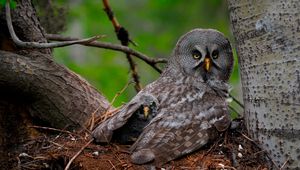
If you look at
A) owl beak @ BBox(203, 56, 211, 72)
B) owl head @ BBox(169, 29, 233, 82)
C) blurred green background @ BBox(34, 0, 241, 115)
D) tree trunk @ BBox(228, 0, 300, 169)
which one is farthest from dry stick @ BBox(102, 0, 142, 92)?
blurred green background @ BBox(34, 0, 241, 115)

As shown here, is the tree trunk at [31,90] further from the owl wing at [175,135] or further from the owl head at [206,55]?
the owl head at [206,55]

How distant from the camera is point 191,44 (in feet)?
24.1

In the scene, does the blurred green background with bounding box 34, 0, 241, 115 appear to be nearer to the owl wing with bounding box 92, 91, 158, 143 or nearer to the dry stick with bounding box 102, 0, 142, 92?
the dry stick with bounding box 102, 0, 142, 92

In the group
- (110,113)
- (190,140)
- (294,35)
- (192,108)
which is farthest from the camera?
(110,113)

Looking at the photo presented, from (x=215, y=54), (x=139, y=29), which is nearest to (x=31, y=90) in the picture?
(x=215, y=54)

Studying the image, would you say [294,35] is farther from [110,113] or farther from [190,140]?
[110,113]

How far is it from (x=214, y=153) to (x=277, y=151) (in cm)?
55

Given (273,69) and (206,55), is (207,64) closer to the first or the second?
(206,55)

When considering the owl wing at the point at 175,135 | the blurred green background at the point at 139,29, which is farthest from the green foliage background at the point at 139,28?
the owl wing at the point at 175,135

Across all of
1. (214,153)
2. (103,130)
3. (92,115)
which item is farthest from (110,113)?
(214,153)

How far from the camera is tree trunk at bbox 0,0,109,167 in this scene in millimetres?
6395

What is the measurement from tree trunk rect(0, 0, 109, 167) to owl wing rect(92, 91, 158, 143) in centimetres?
40

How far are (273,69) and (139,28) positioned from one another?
9.15 m

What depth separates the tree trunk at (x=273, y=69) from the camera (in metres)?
5.71
